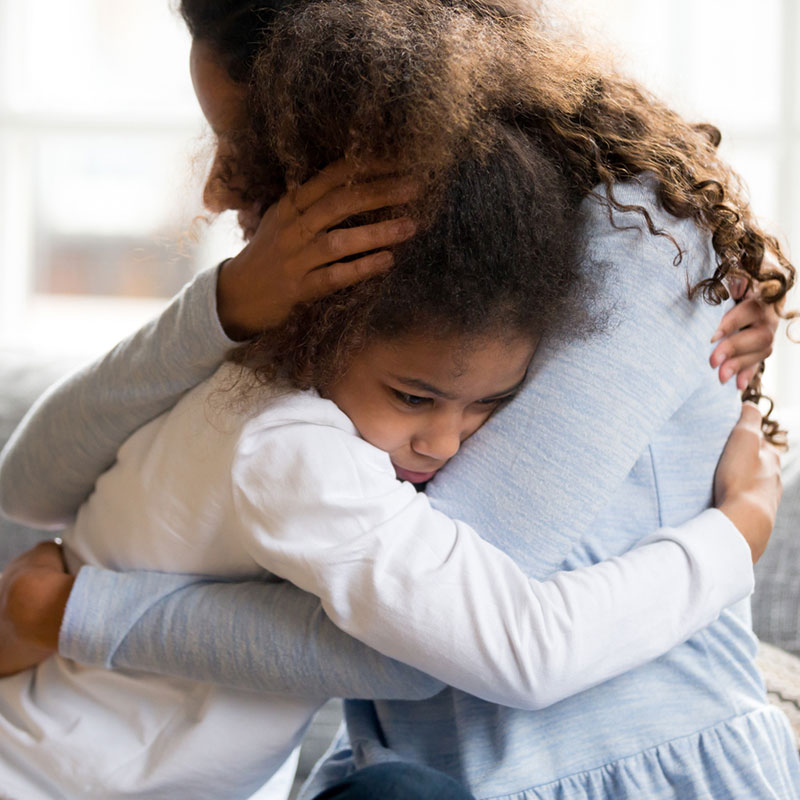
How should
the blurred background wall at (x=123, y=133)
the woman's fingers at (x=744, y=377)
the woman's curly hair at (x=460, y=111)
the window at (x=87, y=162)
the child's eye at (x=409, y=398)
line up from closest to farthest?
the woman's curly hair at (x=460, y=111)
the child's eye at (x=409, y=398)
the woman's fingers at (x=744, y=377)
the blurred background wall at (x=123, y=133)
the window at (x=87, y=162)

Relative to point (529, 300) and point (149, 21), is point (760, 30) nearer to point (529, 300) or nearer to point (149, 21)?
point (149, 21)

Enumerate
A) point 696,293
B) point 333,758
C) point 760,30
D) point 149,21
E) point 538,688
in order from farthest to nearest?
point 149,21
point 760,30
point 333,758
point 696,293
point 538,688

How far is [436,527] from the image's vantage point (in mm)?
799

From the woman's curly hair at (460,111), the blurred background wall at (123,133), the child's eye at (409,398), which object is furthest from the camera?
the blurred background wall at (123,133)

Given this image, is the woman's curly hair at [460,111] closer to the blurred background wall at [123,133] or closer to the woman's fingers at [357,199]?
the woman's fingers at [357,199]

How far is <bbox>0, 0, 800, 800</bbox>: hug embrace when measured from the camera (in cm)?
78

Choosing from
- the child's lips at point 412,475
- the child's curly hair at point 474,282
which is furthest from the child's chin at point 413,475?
the child's curly hair at point 474,282

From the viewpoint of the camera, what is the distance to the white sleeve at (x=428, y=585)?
77cm

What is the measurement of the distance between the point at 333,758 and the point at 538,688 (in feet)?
1.27

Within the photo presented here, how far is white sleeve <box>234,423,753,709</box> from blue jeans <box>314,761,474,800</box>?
7 centimetres

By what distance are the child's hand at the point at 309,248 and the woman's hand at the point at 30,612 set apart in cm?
31

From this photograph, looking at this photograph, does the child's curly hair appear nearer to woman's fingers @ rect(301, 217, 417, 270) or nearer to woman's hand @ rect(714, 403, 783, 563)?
woman's fingers @ rect(301, 217, 417, 270)

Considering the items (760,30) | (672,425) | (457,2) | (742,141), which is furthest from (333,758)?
Answer: (760,30)

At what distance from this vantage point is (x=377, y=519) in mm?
786
